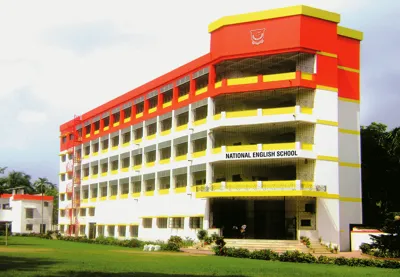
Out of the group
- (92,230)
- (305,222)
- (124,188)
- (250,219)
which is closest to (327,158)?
(305,222)

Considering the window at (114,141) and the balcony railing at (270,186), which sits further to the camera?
the window at (114,141)

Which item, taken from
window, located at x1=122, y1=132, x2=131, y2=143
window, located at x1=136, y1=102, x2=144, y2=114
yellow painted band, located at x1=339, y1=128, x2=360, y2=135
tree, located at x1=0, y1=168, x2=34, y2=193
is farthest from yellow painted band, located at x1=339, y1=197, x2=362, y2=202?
tree, located at x1=0, y1=168, x2=34, y2=193

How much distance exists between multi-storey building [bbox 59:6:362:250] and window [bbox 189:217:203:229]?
0.11 m

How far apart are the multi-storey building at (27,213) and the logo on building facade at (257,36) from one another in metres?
61.9

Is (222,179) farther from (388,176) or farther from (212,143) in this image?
(388,176)

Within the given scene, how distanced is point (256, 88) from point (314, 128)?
19.9ft

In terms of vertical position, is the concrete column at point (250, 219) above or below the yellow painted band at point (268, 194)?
below

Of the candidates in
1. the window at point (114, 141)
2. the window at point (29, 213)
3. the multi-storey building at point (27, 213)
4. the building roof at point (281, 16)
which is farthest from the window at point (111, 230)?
the building roof at point (281, 16)

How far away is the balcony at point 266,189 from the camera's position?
46406 mm

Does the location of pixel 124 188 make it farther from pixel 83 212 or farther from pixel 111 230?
pixel 83 212

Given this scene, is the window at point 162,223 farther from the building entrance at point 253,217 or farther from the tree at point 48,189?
the tree at point 48,189

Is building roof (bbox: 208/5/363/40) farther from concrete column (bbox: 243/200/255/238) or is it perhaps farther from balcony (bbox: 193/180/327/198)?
concrete column (bbox: 243/200/255/238)

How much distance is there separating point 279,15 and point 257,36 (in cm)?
258

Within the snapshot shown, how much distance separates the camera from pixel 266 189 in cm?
4744
